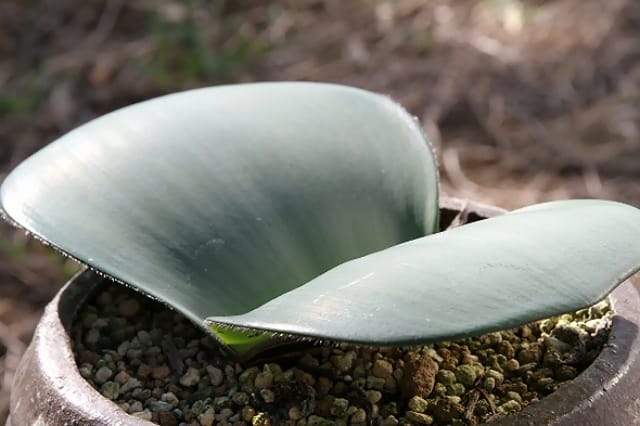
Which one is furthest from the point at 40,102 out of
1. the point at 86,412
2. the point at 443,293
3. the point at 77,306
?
the point at 443,293

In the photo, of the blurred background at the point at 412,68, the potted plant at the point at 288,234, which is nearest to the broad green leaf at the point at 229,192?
the potted plant at the point at 288,234

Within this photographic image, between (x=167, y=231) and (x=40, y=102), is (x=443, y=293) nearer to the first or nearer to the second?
(x=167, y=231)

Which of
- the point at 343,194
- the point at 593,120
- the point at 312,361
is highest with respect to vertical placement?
the point at 343,194

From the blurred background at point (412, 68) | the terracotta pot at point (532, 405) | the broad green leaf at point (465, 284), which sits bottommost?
the blurred background at point (412, 68)

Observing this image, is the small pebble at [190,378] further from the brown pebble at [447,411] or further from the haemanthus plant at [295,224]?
the brown pebble at [447,411]

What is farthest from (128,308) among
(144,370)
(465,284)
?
(465,284)

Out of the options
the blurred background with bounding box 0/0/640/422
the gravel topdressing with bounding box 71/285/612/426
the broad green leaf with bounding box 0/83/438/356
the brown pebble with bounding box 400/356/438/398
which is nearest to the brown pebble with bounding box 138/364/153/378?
the gravel topdressing with bounding box 71/285/612/426

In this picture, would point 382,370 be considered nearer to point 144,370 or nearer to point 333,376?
point 333,376
